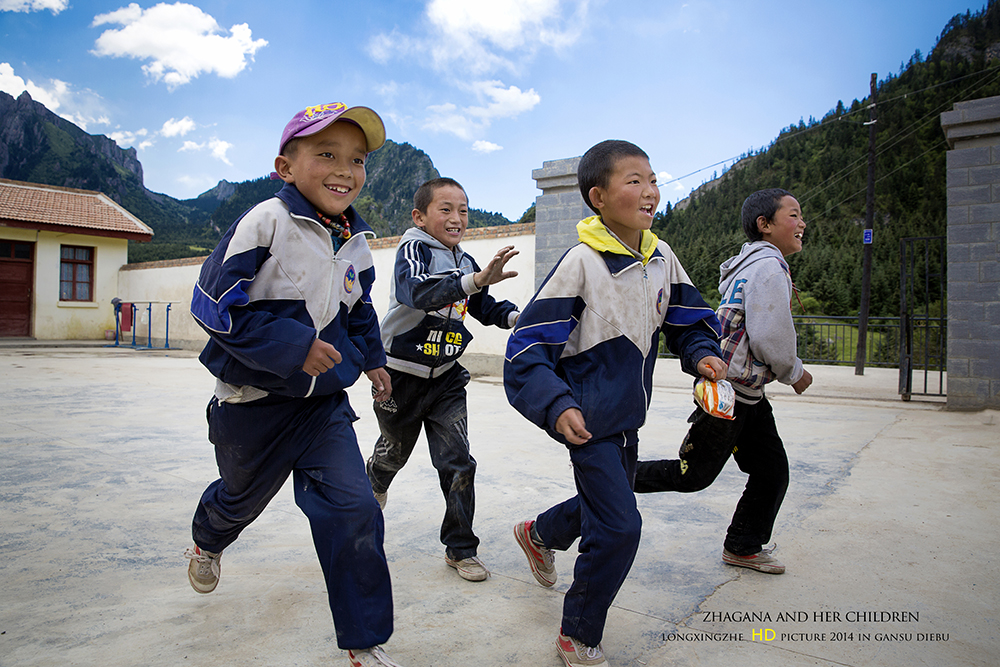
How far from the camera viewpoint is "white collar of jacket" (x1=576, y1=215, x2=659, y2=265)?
6.15 feet

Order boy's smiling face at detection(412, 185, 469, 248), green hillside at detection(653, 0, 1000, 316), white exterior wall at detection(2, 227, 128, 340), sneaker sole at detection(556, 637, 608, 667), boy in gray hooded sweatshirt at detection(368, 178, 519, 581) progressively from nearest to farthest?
sneaker sole at detection(556, 637, 608, 667) < boy in gray hooded sweatshirt at detection(368, 178, 519, 581) < boy's smiling face at detection(412, 185, 469, 248) < white exterior wall at detection(2, 227, 128, 340) < green hillside at detection(653, 0, 1000, 316)

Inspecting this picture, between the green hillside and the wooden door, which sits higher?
the green hillside

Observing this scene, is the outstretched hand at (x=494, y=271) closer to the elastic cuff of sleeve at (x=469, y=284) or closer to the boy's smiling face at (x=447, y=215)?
the elastic cuff of sleeve at (x=469, y=284)

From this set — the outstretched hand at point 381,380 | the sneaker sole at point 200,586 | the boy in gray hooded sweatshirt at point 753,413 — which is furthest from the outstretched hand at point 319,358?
the boy in gray hooded sweatshirt at point 753,413

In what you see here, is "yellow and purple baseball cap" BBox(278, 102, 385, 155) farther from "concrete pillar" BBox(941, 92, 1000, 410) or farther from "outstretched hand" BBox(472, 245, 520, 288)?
"concrete pillar" BBox(941, 92, 1000, 410)

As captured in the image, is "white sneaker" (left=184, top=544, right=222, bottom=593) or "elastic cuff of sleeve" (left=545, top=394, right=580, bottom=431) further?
"white sneaker" (left=184, top=544, right=222, bottom=593)

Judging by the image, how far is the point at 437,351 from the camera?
2.56 m

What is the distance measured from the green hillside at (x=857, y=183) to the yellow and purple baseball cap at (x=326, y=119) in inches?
1142

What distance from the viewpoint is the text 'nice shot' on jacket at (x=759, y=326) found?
2289mm

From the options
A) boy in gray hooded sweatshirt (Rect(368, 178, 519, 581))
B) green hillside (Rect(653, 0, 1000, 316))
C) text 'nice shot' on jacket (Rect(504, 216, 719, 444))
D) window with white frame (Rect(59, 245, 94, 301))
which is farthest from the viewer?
green hillside (Rect(653, 0, 1000, 316))

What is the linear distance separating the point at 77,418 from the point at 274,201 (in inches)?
Result: 193

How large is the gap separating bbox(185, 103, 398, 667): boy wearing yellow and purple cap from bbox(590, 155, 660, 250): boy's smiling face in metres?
0.75

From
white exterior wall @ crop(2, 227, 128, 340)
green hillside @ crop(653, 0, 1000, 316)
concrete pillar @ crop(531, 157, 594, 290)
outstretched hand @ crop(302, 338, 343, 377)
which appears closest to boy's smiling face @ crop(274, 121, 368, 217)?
outstretched hand @ crop(302, 338, 343, 377)

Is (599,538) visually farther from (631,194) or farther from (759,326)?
(759,326)
